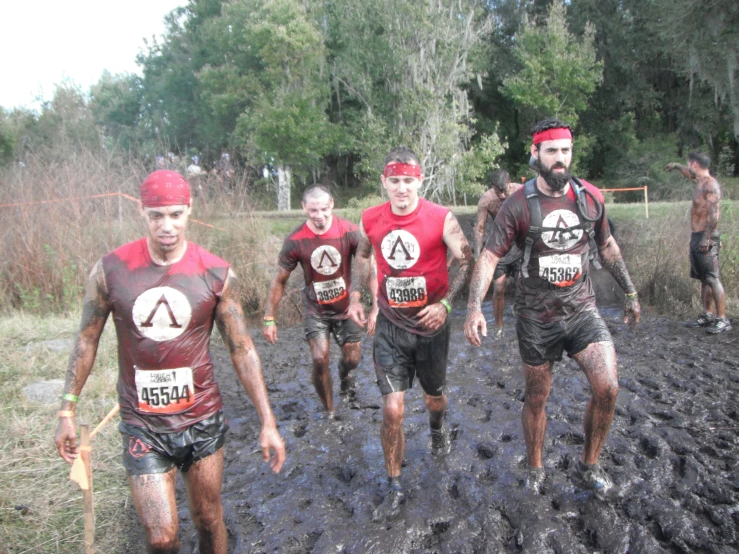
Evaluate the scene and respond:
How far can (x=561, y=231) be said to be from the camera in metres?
3.99

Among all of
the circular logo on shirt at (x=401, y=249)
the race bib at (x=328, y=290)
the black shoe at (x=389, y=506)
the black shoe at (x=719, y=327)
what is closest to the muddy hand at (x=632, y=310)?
the circular logo on shirt at (x=401, y=249)

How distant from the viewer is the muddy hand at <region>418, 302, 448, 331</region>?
4.21 m

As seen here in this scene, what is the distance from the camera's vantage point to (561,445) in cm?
512

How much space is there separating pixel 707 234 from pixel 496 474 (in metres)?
6.00

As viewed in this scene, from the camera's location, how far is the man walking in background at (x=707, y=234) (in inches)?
336

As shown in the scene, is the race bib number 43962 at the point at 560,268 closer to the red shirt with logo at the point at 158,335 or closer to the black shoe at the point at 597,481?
the black shoe at the point at 597,481

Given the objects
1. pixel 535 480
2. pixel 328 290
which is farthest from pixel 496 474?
pixel 328 290

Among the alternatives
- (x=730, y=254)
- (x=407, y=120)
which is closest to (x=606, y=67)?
(x=407, y=120)

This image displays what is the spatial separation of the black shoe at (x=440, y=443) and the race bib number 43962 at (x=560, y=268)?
1737 millimetres

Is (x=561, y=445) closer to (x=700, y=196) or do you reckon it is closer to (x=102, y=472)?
(x=102, y=472)

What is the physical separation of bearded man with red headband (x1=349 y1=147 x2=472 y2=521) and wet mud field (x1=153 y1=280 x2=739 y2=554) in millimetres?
420

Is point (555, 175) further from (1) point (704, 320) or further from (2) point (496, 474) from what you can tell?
(1) point (704, 320)

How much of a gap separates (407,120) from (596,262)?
17480mm

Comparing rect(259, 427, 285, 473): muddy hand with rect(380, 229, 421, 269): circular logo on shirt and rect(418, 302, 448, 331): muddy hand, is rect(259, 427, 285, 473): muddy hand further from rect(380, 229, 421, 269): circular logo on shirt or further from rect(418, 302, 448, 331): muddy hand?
rect(380, 229, 421, 269): circular logo on shirt
